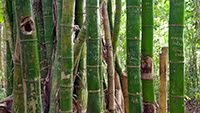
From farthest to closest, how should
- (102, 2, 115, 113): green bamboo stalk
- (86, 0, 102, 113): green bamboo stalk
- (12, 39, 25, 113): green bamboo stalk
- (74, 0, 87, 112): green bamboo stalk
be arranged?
(102, 2, 115, 113): green bamboo stalk → (74, 0, 87, 112): green bamboo stalk → (86, 0, 102, 113): green bamboo stalk → (12, 39, 25, 113): green bamboo stalk

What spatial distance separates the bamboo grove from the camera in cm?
108

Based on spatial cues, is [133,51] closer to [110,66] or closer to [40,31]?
[110,66]

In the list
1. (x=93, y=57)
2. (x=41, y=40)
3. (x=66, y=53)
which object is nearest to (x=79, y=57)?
(x=93, y=57)

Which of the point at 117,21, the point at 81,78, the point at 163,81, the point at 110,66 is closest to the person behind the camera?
the point at 81,78

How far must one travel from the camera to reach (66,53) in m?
1.09

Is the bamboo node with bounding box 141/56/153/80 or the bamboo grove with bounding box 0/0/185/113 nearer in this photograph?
the bamboo grove with bounding box 0/0/185/113

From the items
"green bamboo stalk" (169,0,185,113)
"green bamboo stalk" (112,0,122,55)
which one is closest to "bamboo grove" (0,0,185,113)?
"green bamboo stalk" (169,0,185,113)

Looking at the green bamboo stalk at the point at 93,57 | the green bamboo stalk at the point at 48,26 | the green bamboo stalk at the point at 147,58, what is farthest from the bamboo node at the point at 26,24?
the green bamboo stalk at the point at 147,58

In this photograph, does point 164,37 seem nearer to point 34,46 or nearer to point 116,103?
point 116,103

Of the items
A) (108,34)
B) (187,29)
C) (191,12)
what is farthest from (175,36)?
(187,29)

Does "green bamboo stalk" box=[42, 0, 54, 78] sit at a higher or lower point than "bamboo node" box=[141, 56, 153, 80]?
higher

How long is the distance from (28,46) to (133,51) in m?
0.53

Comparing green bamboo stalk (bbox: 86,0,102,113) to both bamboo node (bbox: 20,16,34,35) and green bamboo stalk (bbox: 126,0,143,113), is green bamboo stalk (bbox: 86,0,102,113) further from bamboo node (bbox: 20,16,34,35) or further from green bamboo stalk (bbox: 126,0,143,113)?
bamboo node (bbox: 20,16,34,35)

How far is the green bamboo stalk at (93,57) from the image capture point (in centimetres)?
129
